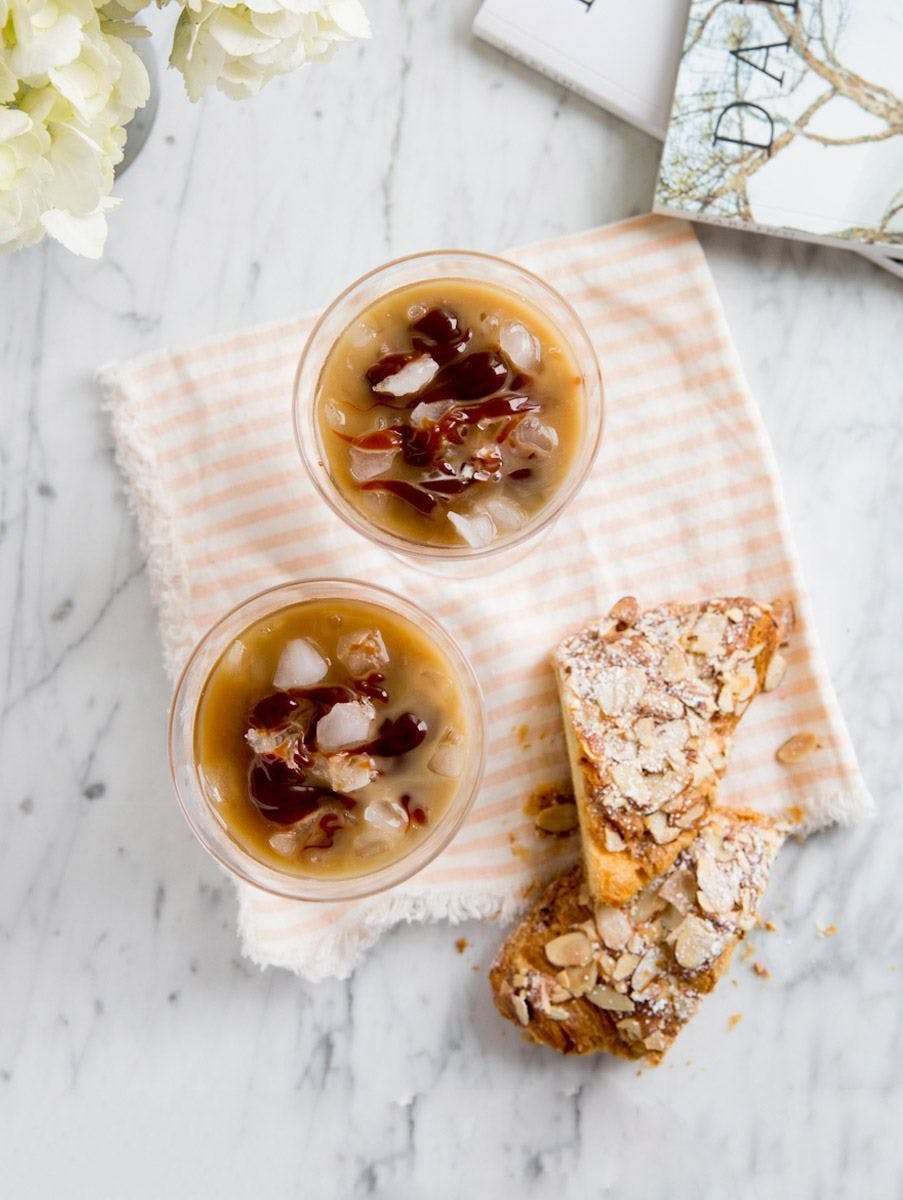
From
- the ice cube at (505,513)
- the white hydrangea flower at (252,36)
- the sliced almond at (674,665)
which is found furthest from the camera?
the sliced almond at (674,665)

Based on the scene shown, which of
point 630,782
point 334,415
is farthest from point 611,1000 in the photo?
point 334,415

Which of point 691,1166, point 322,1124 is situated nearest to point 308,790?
point 322,1124

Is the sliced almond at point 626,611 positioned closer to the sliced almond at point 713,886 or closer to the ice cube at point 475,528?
the ice cube at point 475,528

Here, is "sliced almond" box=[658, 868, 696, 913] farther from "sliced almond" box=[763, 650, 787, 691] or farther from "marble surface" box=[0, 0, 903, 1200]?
"sliced almond" box=[763, 650, 787, 691]

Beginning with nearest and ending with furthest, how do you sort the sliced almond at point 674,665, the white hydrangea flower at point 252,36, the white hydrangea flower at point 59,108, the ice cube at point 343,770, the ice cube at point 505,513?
the white hydrangea flower at point 59,108 < the white hydrangea flower at point 252,36 < the ice cube at point 343,770 < the ice cube at point 505,513 < the sliced almond at point 674,665

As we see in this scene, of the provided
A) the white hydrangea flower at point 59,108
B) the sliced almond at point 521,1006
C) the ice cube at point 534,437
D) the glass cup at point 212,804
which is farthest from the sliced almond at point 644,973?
the white hydrangea flower at point 59,108

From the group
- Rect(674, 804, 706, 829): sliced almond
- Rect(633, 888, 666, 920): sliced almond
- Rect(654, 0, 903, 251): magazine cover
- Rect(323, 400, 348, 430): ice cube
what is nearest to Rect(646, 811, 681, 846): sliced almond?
Rect(674, 804, 706, 829): sliced almond
